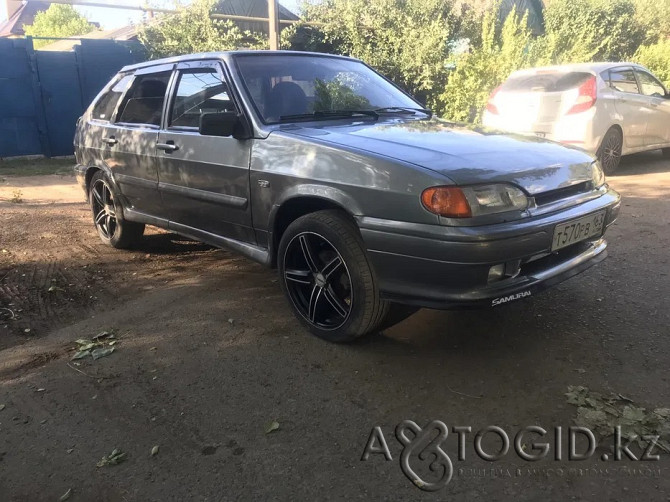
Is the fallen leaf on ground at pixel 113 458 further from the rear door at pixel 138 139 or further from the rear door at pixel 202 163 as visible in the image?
the rear door at pixel 138 139

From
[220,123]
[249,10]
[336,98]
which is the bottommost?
[220,123]

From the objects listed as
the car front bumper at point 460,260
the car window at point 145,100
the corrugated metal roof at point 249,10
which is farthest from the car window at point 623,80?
the corrugated metal roof at point 249,10

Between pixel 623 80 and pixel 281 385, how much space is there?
777 cm

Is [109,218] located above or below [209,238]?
below

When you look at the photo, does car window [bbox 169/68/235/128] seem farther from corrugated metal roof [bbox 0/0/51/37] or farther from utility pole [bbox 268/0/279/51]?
corrugated metal roof [bbox 0/0/51/37]

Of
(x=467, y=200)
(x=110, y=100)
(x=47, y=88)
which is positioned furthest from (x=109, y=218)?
(x=47, y=88)

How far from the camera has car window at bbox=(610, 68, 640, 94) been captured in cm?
799

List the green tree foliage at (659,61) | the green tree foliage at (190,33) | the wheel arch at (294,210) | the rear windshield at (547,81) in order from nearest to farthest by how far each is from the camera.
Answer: the wheel arch at (294,210) < the rear windshield at (547,81) < the green tree foliage at (659,61) < the green tree foliage at (190,33)

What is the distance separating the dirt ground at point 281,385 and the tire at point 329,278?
0.17 meters

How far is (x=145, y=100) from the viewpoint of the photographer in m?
4.67

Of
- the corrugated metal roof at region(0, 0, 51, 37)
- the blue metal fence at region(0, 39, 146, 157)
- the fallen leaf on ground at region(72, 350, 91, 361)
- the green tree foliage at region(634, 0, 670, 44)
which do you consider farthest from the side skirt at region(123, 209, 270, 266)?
the corrugated metal roof at region(0, 0, 51, 37)

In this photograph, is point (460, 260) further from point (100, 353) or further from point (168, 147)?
point (168, 147)

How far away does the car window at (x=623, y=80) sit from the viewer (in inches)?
314

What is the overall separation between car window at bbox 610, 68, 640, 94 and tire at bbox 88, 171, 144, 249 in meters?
6.89
